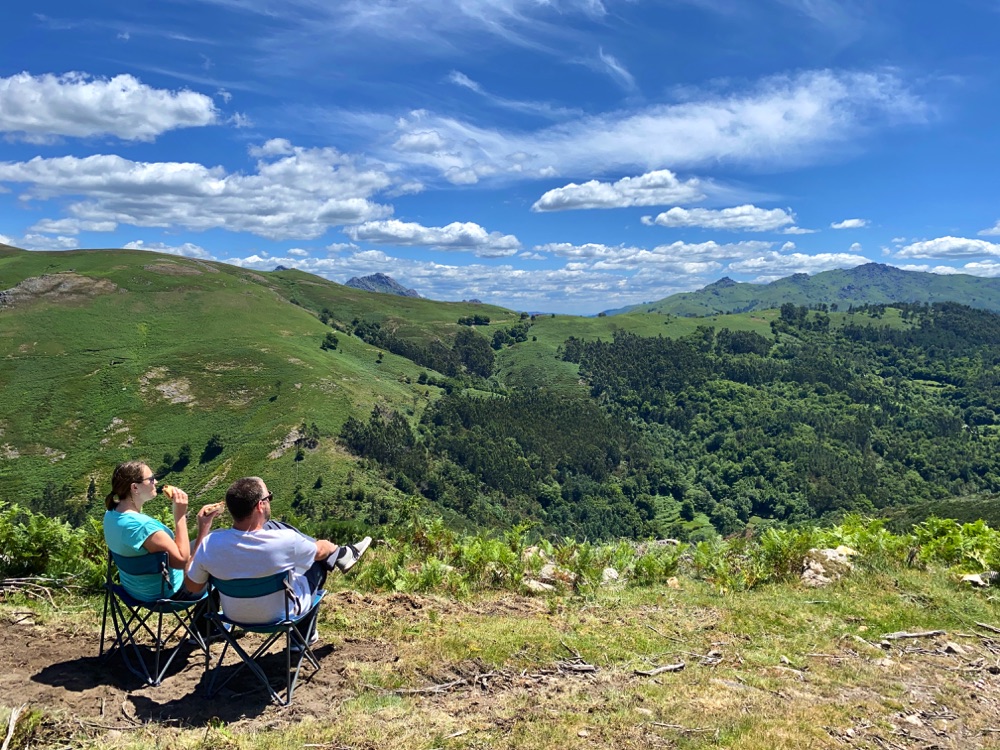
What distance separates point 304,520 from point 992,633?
11.8 meters

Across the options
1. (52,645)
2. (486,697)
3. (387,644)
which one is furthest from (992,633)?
(52,645)

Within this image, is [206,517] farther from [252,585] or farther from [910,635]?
[910,635]

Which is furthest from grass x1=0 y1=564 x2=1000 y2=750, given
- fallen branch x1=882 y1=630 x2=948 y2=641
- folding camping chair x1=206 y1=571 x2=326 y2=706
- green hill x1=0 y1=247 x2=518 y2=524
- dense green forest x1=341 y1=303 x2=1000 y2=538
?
dense green forest x1=341 y1=303 x2=1000 y2=538

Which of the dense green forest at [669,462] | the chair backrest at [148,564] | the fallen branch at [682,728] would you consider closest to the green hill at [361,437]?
the dense green forest at [669,462]

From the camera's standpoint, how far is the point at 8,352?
464 feet

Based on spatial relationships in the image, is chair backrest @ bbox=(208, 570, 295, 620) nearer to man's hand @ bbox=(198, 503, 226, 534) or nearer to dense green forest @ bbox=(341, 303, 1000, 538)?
man's hand @ bbox=(198, 503, 226, 534)

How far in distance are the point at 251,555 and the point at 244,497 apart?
52cm

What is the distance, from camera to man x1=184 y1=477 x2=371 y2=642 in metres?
5.25

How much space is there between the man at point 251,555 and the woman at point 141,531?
0.20m

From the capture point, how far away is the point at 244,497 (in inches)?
211

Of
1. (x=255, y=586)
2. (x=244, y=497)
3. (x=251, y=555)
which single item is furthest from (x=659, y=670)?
(x=244, y=497)

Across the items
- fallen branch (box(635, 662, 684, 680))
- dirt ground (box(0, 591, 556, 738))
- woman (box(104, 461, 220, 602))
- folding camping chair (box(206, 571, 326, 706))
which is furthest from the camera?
fallen branch (box(635, 662, 684, 680))

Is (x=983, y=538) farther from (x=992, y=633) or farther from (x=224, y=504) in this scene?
(x=224, y=504)

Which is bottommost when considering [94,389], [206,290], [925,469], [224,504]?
[925,469]
